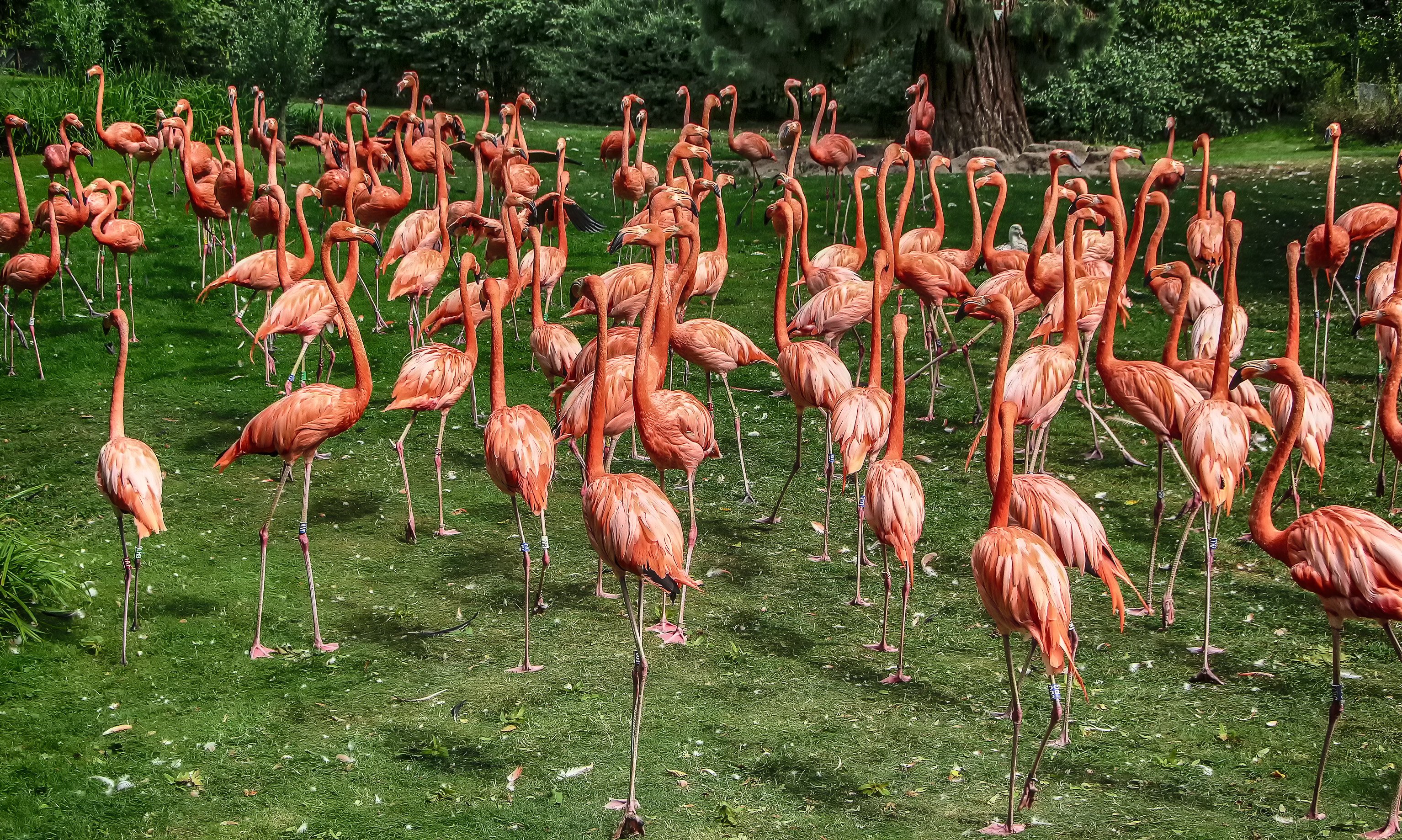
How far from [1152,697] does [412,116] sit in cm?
1075

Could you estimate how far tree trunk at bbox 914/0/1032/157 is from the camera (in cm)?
1627

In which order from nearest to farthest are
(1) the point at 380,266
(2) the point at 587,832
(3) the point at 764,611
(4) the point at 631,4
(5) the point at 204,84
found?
(2) the point at 587,832 < (3) the point at 764,611 < (1) the point at 380,266 < (5) the point at 204,84 < (4) the point at 631,4

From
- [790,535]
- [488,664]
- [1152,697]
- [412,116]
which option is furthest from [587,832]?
[412,116]

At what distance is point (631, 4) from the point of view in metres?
24.5

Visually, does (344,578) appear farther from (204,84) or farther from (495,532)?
(204,84)

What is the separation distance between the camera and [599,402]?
5.44 metres

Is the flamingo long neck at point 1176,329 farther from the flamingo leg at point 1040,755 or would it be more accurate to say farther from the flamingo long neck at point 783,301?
the flamingo leg at point 1040,755

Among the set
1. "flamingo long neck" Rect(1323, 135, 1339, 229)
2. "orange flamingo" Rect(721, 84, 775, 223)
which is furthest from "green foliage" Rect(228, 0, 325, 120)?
"flamingo long neck" Rect(1323, 135, 1339, 229)

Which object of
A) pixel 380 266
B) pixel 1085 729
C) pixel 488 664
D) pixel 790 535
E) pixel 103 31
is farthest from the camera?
pixel 103 31

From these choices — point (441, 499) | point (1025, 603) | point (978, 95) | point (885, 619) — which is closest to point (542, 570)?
point (441, 499)

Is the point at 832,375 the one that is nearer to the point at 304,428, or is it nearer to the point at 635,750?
the point at 304,428

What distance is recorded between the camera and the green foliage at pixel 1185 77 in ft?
65.7

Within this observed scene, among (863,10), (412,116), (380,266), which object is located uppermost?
(863,10)

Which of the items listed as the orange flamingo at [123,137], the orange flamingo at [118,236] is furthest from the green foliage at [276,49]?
the orange flamingo at [118,236]
